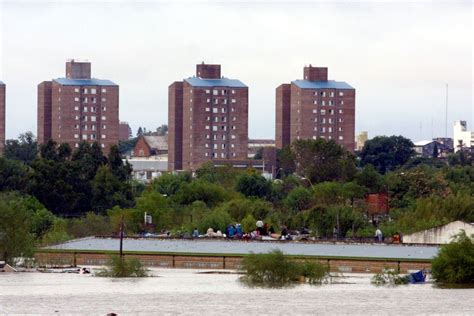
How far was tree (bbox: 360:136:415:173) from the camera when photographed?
18550 centimetres

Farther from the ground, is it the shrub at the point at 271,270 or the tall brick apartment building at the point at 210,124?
the tall brick apartment building at the point at 210,124

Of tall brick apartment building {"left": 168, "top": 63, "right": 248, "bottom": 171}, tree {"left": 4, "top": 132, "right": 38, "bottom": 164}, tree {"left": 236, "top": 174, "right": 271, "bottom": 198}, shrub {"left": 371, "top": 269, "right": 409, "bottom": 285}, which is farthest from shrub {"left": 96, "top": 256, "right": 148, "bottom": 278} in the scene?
tall brick apartment building {"left": 168, "top": 63, "right": 248, "bottom": 171}

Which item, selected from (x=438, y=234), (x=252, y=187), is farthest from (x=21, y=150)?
(x=438, y=234)

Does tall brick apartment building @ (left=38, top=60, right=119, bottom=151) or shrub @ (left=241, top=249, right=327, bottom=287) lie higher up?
tall brick apartment building @ (left=38, top=60, right=119, bottom=151)

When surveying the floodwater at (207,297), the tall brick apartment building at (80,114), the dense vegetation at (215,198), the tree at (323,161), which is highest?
the tall brick apartment building at (80,114)

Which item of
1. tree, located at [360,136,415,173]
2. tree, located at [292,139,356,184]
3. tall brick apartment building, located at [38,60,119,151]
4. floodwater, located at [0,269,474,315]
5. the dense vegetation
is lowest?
floodwater, located at [0,269,474,315]

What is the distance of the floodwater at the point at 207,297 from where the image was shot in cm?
5162

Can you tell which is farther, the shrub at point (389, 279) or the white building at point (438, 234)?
the white building at point (438, 234)

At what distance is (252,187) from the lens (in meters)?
122

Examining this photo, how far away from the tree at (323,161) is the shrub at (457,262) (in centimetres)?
6798

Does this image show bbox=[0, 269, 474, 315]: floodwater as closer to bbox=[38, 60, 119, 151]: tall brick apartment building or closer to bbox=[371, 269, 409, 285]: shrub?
bbox=[371, 269, 409, 285]: shrub

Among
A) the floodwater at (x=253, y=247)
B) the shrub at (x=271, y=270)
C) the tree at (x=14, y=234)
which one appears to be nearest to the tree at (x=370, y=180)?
the floodwater at (x=253, y=247)

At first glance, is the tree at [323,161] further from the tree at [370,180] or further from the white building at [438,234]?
the white building at [438,234]

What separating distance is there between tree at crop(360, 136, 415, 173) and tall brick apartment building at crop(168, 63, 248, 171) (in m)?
15.8
